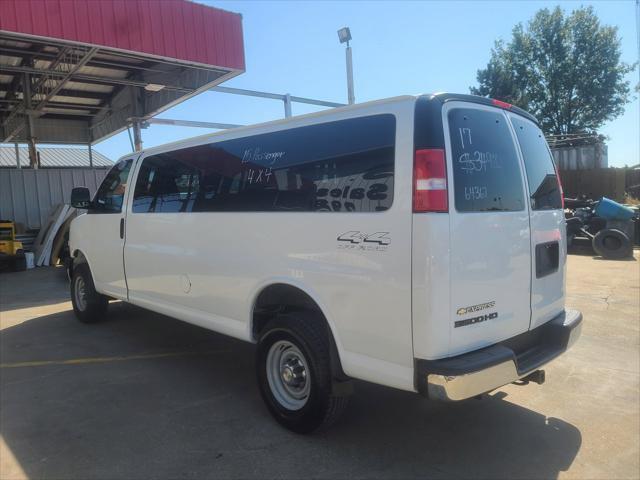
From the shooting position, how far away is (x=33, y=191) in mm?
14844

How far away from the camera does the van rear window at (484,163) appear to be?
112 inches

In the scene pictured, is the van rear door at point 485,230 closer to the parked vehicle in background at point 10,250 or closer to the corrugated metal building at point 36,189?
the parked vehicle in background at point 10,250

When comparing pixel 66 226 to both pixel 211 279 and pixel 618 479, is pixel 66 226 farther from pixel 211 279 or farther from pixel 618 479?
pixel 618 479

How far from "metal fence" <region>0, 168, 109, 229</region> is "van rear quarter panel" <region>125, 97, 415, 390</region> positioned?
1212 centimetres

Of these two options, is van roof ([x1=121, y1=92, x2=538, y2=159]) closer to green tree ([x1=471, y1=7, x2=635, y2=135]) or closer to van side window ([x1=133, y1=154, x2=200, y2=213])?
van side window ([x1=133, y1=154, x2=200, y2=213])

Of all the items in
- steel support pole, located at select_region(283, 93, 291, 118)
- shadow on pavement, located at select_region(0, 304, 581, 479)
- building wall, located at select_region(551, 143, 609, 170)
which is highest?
steel support pole, located at select_region(283, 93, 291, 118)

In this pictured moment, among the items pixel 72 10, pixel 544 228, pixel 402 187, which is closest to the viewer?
pixel 402 187

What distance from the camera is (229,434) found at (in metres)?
3.53

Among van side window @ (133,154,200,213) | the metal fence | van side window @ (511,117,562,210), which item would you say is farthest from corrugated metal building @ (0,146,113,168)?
van side window @ (511,117,562,210)

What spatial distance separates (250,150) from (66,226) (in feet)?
38.4

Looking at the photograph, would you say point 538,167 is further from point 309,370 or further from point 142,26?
point 142,26

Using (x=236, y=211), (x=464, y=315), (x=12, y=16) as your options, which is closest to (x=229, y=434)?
(x=236, y=211)

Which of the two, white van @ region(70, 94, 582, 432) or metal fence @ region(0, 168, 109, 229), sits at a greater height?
metal fence @ region(0, 168, 109, 229)

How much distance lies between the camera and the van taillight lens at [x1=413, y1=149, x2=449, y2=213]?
2705mm
